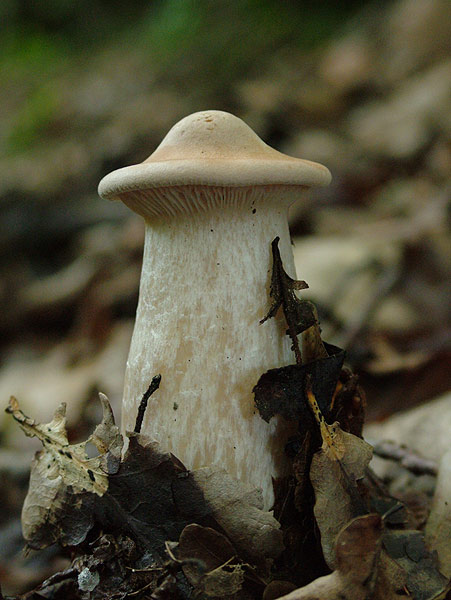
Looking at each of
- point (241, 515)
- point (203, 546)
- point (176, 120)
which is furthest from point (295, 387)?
point (176, 120)

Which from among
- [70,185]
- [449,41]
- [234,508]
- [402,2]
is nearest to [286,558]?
[234,508]

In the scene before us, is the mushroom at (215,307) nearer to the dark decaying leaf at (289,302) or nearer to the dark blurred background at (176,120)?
the dark decaying leaf at (289,302)

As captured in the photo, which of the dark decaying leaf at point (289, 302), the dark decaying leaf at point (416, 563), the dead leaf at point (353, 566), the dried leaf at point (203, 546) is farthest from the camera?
the dark decaying leaf at point (289, 302)

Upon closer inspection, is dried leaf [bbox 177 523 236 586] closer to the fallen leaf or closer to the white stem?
the fallen leaf

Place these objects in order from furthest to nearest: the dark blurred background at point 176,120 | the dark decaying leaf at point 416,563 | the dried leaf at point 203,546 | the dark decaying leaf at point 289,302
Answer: the dark blurred background at point 176,120, the dark decaying leaf at point 289,302, the dark decaying leaf at point 416,563, the dried leaf at point 203,546

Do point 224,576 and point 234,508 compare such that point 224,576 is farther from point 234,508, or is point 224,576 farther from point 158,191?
point 158,191

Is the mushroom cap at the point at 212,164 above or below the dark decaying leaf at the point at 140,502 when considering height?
above

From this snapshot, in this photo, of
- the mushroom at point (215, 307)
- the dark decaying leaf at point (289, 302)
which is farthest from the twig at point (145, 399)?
the dark decaying leaf at point (289, 302)
